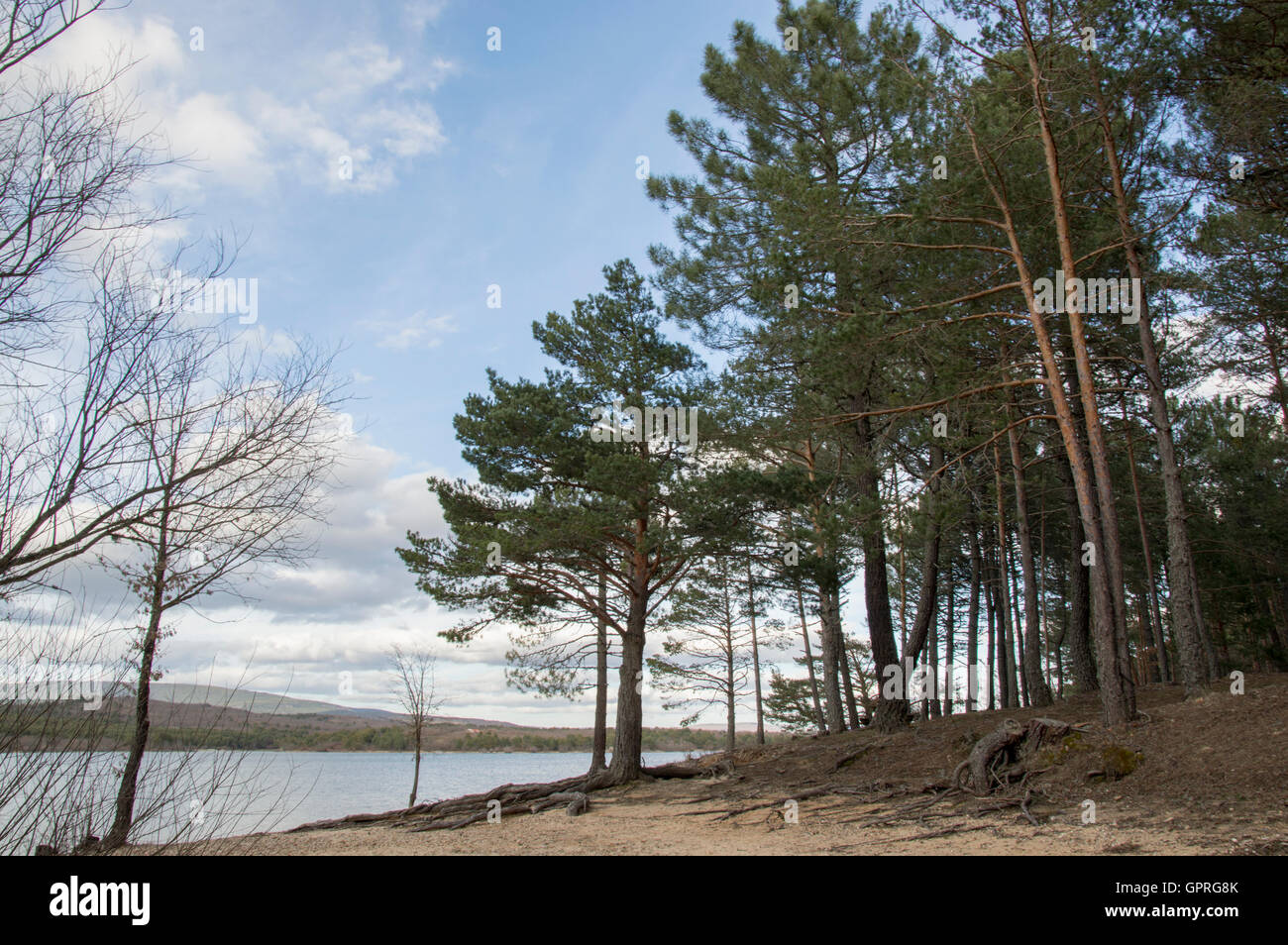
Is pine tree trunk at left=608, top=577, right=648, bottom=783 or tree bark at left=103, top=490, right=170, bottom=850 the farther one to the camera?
pine tree trunk at left=608, top=577, right=648, bottom=783

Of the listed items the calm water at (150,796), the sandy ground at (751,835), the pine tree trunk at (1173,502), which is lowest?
the sandy ground at (751,835)

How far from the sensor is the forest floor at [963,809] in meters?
5.69

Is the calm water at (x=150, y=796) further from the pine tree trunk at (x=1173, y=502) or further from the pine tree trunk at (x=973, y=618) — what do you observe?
the pine tree trunk at (x=973, y=618)

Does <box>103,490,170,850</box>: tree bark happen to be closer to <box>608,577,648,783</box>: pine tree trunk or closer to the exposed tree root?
the exposed tree root

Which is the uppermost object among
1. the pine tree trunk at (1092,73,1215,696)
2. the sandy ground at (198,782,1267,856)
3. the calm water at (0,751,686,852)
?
the pine tree trunk at (1092,73,1215,696)

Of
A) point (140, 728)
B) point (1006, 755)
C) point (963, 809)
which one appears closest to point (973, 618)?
point (1006, 755)

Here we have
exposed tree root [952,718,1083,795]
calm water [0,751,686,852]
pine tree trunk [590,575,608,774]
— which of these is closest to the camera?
calm water [0,751,686,852]

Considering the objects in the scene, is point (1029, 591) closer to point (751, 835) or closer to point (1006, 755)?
point (1006, 755)

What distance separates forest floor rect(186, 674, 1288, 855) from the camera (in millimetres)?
5688

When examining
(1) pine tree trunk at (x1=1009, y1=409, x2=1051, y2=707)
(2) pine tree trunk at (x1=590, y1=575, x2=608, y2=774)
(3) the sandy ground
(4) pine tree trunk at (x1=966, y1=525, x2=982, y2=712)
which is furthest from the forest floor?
(4) pine tree trunk at (x1=966, y1=525, x2=982, y2=712)

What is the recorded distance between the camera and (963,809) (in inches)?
293

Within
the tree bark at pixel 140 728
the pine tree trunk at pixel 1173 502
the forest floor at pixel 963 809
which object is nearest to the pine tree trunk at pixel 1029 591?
the forest floor at pixel 963 809
